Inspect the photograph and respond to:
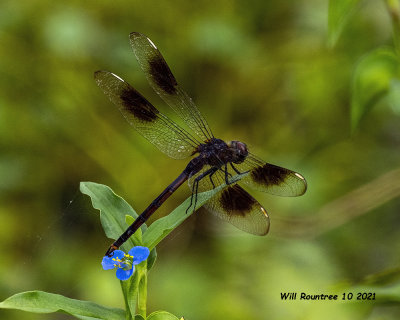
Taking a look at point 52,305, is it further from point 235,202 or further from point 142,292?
point 235,202

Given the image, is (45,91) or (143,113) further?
(45,91)

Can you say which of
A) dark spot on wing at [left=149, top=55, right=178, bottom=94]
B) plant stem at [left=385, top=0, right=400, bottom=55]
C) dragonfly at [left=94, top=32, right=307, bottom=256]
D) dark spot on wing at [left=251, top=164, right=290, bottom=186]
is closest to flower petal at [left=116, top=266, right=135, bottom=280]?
dragonfly at [left=94, top=32, right=307, bottom=256]

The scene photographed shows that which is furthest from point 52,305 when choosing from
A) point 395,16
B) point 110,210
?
point 395,16

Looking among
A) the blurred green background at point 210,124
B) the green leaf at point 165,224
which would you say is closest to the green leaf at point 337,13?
the green leaf at point 165,224

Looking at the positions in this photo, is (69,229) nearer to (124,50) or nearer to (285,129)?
(124,50)

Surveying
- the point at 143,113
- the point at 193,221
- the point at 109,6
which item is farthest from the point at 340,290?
the point at 109,6

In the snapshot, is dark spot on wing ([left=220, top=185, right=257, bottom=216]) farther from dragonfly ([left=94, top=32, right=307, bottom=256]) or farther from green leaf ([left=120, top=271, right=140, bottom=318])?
green leaf ([left=120, top=271, right=140, bottom=318])
